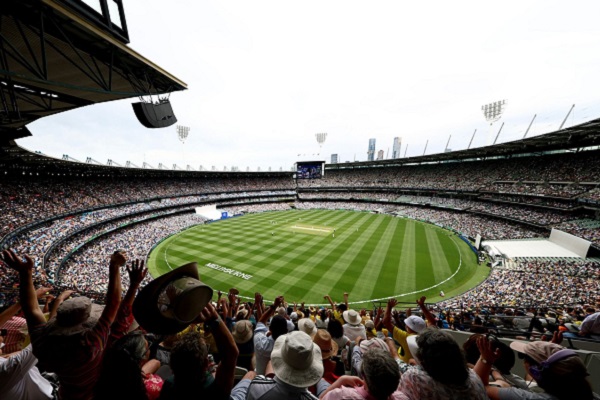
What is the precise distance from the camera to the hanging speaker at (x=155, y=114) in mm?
8188

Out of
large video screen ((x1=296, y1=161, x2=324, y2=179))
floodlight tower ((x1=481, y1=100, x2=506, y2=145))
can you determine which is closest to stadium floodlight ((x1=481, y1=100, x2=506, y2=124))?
floodlight tower ((x1=481, y1=100, x2=506, y2=145))

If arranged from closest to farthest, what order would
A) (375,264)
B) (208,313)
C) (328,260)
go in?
(208,313)
(375,264)
(328,260)

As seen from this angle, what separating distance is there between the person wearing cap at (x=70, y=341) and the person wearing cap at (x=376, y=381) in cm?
241

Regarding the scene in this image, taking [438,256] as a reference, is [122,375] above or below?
above

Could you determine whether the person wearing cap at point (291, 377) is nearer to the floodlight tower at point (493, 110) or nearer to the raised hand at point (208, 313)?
the raised hand at point (208, 313)

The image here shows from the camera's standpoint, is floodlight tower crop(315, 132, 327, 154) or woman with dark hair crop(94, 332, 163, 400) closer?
woman with dark hair crop(94, 332, 163, 400)

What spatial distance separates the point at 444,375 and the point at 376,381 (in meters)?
0.76

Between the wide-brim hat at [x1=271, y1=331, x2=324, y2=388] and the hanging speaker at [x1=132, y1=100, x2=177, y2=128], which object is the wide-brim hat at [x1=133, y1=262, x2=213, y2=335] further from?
the hanging speaker at [x1=132, y1=100, x2=177, y2=128]

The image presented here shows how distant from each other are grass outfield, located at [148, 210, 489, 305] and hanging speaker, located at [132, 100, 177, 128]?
1337 centimetres

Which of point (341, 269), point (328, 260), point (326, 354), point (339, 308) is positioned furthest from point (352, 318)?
point (328, 260)

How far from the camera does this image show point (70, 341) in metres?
2.26

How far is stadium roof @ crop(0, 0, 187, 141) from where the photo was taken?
545cm

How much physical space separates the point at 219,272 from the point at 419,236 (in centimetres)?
2593

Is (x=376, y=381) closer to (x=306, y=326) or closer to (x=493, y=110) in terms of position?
(x=306, y=326)
